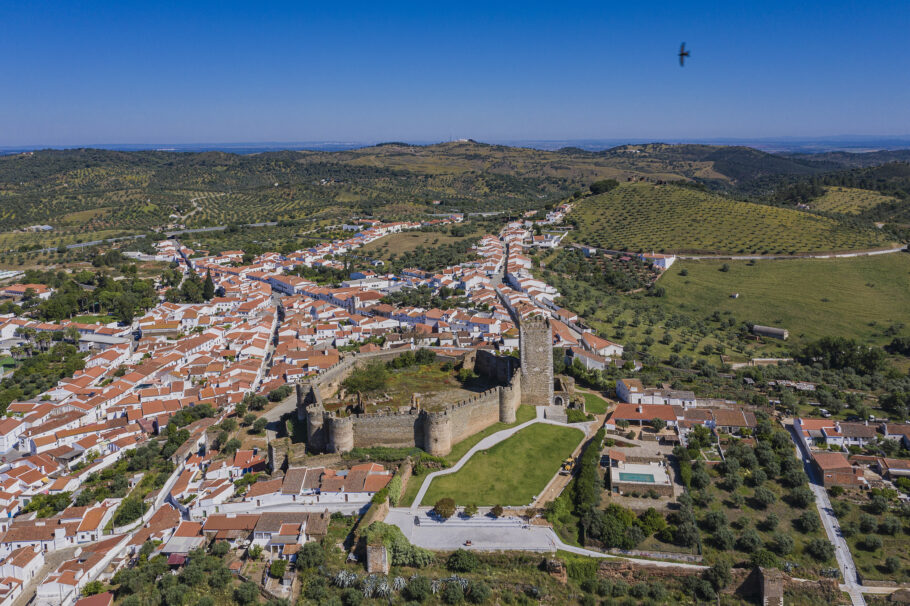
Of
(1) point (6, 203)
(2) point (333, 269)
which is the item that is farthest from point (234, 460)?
(1) point (6, 203)

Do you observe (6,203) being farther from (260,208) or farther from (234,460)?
(234,460)

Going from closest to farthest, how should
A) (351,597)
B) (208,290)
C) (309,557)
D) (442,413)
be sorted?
(351,597), (309,557), (442,413), (208,290)

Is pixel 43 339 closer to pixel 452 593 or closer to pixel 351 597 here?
pixel 351 597

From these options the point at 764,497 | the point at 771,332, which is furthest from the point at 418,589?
the point at 771,332

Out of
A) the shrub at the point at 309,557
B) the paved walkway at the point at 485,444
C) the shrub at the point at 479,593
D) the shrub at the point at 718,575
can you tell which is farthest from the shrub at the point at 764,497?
the shrub at the point at 309,557

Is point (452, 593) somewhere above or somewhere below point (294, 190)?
below

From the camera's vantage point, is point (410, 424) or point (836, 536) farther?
point (410, 424)

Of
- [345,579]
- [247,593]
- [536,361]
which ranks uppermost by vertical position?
[536,361]

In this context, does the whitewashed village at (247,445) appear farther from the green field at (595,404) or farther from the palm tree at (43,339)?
the green field at (595,404)
